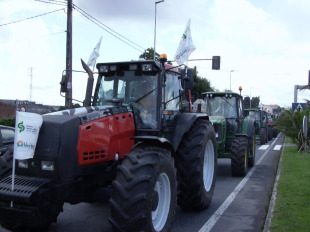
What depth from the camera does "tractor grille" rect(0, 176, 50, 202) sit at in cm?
385

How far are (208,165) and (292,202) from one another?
5.40ft

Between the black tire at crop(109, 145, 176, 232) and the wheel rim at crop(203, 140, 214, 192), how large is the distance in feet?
7.07

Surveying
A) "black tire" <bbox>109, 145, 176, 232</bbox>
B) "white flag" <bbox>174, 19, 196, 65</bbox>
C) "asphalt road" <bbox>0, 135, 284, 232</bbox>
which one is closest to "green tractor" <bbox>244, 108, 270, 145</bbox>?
"asphalt road" <bbox>0, 135, 284, 232</bbox>

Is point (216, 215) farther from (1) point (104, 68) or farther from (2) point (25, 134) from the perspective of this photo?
(2) point (25, 134)

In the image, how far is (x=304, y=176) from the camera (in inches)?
349

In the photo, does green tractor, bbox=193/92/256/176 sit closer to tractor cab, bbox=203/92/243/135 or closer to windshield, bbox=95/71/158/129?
tractor cab, bbox=203/92/243/135

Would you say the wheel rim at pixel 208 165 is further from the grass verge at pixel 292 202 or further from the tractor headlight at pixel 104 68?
the tractor headlight at pixel 104 68

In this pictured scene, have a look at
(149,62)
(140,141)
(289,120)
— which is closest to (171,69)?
(149,62)

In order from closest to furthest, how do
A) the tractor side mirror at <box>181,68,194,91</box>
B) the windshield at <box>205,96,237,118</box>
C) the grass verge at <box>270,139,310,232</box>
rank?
the grass verge at <box>270,139,310,232</box>
the tractor side mirror at <box>181,68,194,91</box>
the windshield at <box>205,96,237,118</box>

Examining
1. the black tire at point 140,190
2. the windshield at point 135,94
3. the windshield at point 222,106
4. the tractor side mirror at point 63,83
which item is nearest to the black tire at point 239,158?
the windshield at point 222,106

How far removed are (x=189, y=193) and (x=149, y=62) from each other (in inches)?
87.5

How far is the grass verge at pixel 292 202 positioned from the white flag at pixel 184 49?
127 inches

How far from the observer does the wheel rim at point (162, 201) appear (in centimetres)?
452

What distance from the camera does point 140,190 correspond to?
155 inches
